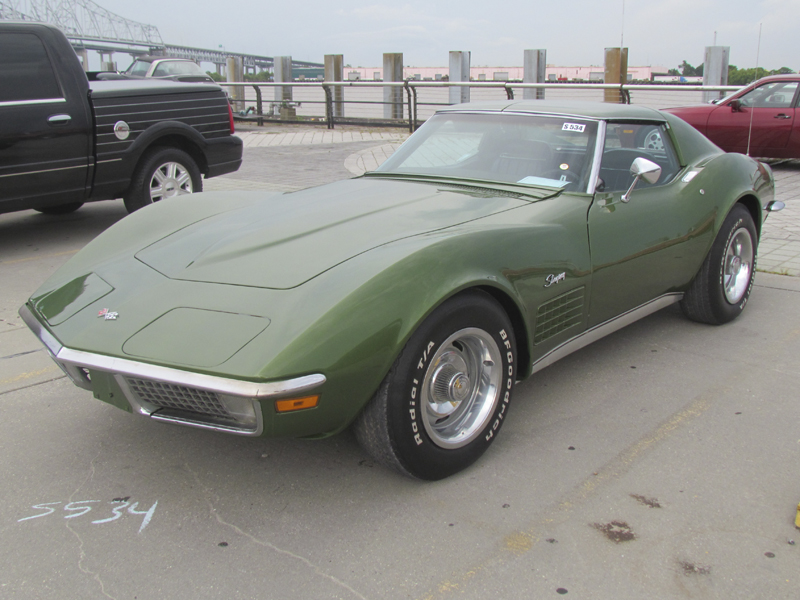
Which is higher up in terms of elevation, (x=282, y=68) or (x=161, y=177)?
(x=282, y=68)

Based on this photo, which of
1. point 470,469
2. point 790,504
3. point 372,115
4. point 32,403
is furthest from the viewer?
point 372,115

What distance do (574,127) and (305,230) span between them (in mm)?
1515

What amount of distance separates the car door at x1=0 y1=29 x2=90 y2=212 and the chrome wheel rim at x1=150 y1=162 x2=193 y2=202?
2.38 ft

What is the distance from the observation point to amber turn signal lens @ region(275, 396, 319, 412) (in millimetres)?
2125

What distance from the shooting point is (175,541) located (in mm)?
2260

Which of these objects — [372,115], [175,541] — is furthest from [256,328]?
[372,115]

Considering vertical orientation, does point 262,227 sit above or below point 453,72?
below

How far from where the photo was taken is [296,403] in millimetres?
2148

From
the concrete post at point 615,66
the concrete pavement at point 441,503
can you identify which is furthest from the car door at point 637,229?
the concrete post at point 615,66

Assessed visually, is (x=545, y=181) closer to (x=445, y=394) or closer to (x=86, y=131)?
(x=445, y=394)

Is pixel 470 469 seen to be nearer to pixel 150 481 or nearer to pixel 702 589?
pixel 702 589

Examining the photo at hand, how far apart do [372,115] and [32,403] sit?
644 inches

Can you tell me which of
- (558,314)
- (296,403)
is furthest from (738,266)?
(296,403)

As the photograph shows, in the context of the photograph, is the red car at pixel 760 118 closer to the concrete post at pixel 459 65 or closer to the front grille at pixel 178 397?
the concrete post at pixel 459 65
